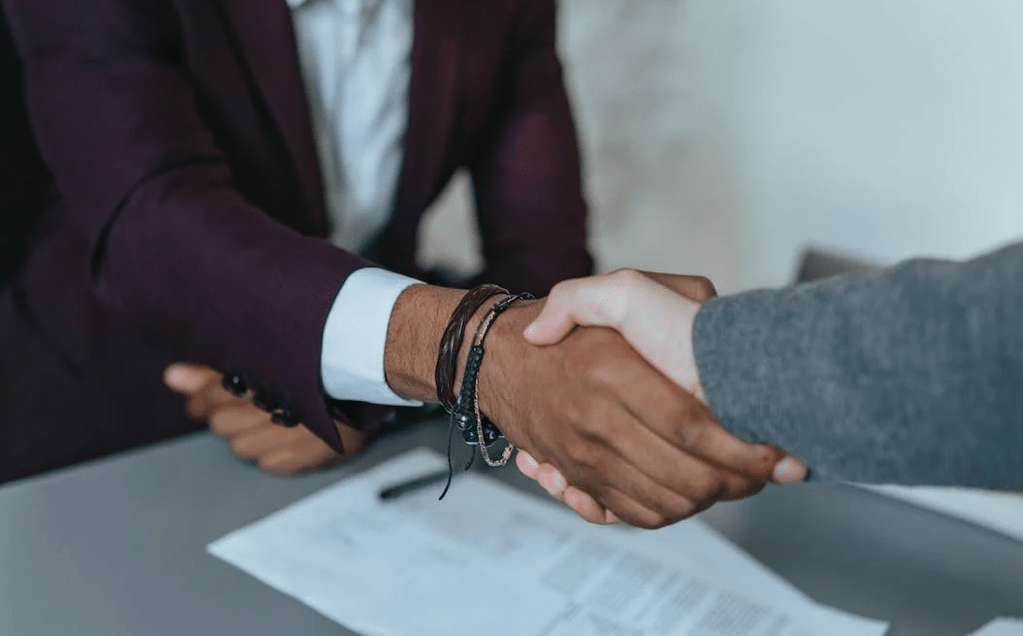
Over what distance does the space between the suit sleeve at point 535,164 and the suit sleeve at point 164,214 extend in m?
0.46

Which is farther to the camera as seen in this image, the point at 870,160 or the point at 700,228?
the point at 700,228

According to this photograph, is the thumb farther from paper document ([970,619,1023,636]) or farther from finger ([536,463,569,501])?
paper document ([970,619,1023,636])

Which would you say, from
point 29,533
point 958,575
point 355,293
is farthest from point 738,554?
point 29,533

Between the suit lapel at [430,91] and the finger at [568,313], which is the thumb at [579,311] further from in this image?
the suit lapel at [430,91]

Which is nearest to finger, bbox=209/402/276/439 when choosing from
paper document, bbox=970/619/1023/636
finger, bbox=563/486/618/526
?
finger, bbox=563/486/618/526

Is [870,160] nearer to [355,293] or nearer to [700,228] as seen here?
[700,228]

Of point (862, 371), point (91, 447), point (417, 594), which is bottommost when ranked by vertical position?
point (91, 447)

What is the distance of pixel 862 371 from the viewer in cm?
63

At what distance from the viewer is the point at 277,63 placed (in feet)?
3.51

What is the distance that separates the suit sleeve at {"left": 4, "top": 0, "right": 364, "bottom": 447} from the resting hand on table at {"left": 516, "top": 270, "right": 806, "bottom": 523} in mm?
224

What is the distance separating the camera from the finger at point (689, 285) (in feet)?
2.49

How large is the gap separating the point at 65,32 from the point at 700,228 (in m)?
1.22

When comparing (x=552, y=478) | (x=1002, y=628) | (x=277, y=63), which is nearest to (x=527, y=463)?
(x=552, y=478)

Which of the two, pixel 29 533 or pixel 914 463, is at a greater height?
pixel 914 463
